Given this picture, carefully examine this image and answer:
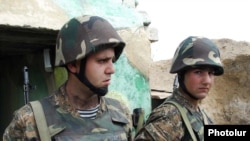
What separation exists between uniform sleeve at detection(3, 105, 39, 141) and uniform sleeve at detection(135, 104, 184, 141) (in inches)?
36.0

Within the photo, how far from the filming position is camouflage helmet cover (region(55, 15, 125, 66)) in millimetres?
2585

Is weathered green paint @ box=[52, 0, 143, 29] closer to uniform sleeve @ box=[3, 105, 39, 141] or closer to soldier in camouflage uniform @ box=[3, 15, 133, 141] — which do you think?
soldier in camouflage uniform @ box=[3, 15, 133, 141]

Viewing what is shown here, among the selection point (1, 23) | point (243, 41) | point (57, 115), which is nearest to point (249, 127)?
point (57, 115)

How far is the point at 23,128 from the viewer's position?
2531mm

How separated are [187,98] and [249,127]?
55 centimetres

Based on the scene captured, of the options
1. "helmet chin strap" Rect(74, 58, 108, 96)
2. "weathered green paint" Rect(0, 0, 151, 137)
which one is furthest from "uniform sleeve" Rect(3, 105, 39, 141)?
"weathered green paint" Rect(0, 0, 151, 137)

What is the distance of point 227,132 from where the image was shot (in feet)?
9.91

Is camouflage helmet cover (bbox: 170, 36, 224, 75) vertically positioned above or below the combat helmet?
below

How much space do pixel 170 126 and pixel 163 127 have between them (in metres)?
0.05

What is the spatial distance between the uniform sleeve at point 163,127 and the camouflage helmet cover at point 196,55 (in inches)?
13.2

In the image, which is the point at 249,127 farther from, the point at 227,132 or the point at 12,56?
the point at 12,56

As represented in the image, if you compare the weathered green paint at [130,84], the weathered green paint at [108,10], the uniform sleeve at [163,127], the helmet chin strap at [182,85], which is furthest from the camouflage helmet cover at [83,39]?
the weathered green paint at [130,84]

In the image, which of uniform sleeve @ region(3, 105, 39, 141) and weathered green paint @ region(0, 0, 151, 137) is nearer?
uniform sleeve @ region(3, 105, 39, 141)

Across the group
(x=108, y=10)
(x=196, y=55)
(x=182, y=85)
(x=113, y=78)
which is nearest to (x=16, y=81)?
(x=113, y=78)
